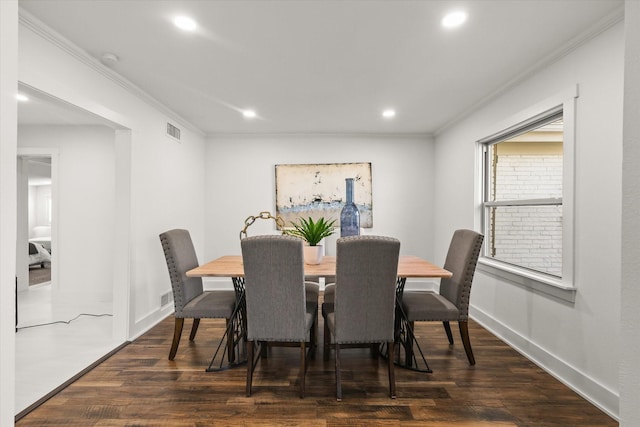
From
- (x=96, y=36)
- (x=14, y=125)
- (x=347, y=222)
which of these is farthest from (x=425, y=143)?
(x=14, y=125)

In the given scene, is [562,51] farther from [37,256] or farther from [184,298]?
[37,256]

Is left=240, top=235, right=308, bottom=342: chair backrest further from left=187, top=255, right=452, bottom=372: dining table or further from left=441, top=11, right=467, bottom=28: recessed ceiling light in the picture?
left=441, top=11, right=467, bottom=28: recessed ceiling light

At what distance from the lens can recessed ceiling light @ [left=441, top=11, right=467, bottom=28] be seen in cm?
196

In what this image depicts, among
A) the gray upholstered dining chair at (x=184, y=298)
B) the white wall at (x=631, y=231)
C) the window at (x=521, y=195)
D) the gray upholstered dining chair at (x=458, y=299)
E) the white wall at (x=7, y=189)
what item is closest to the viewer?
the white wall at (x=631, y=231)

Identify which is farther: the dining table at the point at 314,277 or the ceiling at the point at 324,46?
the dining table at the point at 314,277

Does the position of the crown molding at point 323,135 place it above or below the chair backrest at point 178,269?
above

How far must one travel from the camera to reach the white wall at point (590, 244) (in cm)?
194

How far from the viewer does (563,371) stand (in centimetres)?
230

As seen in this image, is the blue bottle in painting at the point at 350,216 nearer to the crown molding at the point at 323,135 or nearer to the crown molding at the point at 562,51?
the crown molding at the point at 562,51

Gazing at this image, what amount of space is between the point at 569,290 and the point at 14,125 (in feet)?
10.0

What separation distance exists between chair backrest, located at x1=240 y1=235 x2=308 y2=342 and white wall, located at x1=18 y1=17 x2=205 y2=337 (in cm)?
163

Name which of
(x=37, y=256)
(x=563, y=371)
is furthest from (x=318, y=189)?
(x=37, y=256)

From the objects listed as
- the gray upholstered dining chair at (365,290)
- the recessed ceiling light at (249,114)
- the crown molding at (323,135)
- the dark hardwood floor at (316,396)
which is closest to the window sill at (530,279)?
the dark hardwood floor at (316,396)

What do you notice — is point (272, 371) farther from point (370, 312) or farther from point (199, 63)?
point (199, 63)
